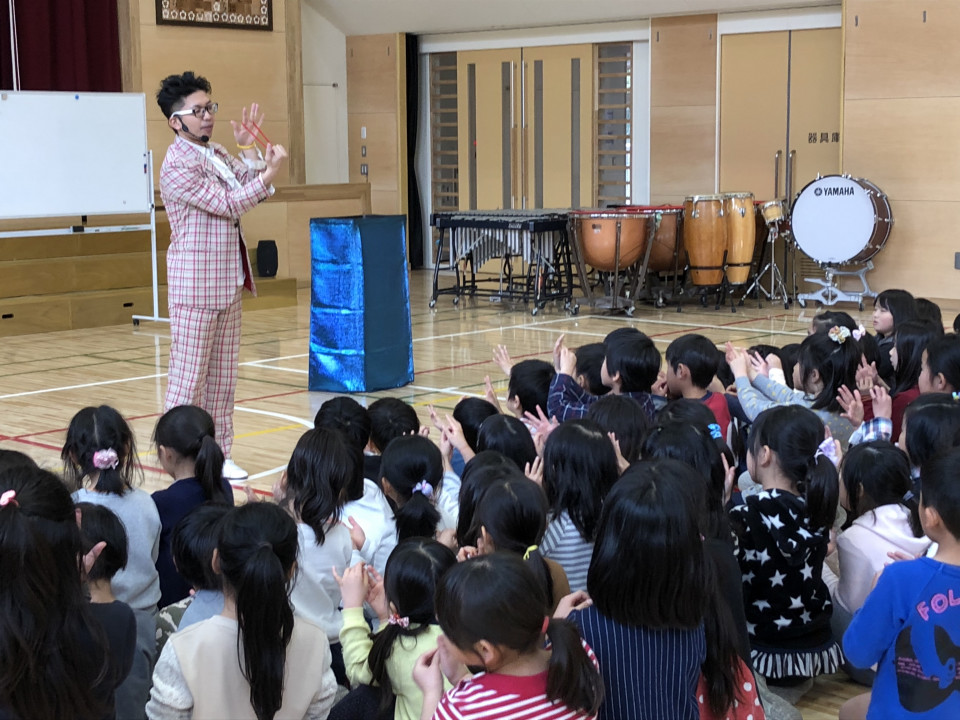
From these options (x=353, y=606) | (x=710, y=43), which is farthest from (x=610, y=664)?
(x=710, y=43)

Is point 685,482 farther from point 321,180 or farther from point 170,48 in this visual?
point 321,180

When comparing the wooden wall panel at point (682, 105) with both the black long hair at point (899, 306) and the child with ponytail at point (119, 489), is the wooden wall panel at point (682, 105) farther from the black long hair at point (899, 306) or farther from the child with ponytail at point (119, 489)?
the child with ponytail at point (119, 489)

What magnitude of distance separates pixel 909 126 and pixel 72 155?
638cm

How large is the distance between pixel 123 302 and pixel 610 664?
7999 mm

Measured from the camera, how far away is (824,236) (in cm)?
937

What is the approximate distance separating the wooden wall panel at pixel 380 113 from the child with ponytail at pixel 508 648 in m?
11.2

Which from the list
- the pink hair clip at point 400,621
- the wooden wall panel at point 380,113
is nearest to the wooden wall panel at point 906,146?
the wooden wall panel at point 380,113

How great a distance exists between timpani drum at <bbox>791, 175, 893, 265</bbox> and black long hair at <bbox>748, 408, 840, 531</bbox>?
696 cm

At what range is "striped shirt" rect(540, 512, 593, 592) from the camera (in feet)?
8.02

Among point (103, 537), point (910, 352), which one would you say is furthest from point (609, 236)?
point (103, 537)

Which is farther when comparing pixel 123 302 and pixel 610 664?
pixel 123 302

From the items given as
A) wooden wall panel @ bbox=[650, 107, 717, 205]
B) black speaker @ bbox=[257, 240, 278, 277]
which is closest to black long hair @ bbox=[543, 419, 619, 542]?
black speaker @ bbox=[257, 240, 278, 277]

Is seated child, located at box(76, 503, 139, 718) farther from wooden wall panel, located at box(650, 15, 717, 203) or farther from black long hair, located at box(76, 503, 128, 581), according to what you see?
wooden wall panel, located at box(650, 15, 717, 203)

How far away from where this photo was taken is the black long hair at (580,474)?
2.46 m
